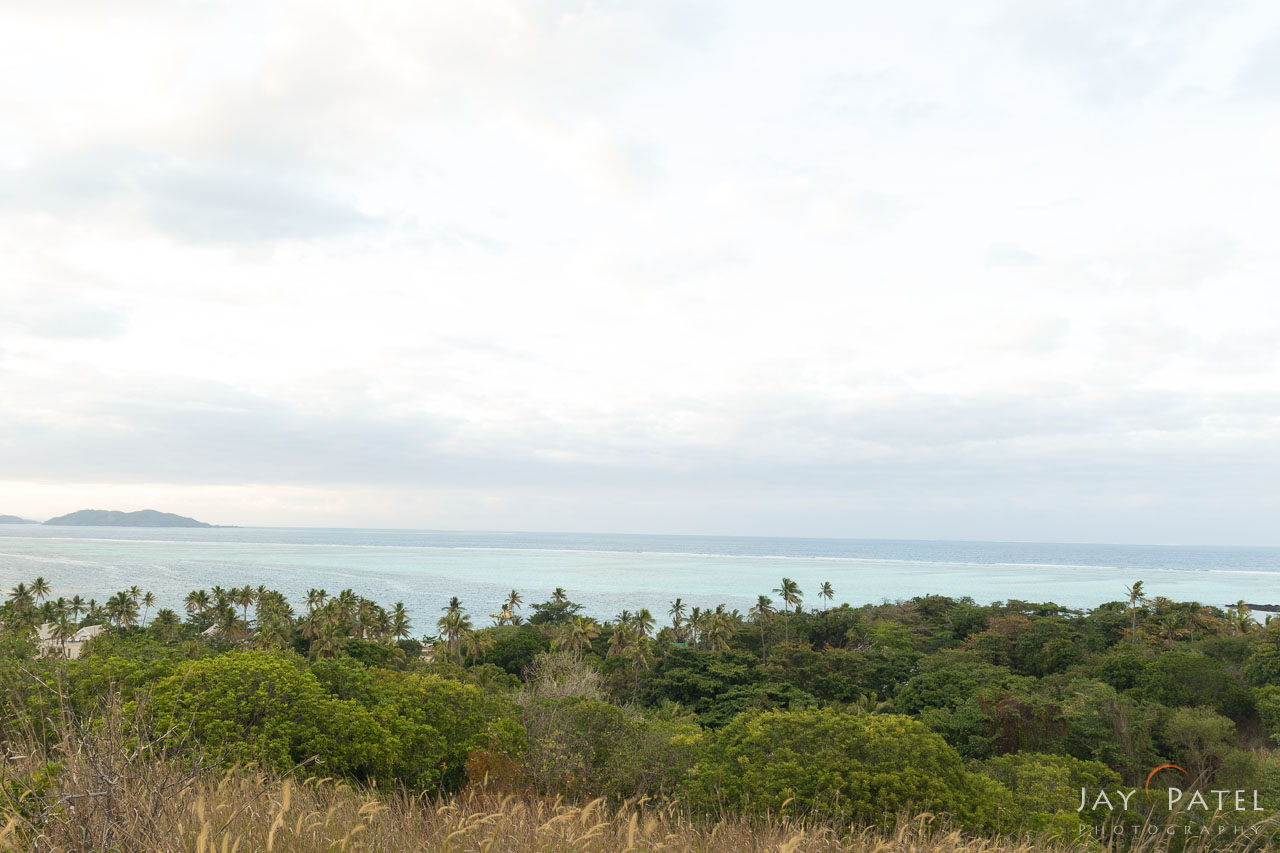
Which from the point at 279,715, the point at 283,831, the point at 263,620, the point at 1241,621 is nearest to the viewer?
the point at 283,831

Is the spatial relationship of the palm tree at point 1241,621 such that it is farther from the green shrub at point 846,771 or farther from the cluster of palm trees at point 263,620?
the cluster of palm trees at point 263,620

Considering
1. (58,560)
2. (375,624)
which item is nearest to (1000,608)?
(375,624)

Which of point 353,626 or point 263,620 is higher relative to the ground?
Answer: point 263,620

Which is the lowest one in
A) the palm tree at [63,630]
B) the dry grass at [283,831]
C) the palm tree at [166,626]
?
the palm tree at [63,630]

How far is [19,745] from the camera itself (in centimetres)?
538

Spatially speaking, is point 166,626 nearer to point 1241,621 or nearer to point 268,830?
point 268,830

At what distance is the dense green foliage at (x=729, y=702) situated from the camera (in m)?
18.4

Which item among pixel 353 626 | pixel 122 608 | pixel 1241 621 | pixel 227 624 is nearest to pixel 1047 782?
pixel 1241 621

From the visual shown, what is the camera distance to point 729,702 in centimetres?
4656

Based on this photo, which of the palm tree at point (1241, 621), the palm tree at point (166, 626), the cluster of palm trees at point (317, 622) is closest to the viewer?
the palm tree at point (166, 626)

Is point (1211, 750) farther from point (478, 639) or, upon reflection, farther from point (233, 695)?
point (478, 639)

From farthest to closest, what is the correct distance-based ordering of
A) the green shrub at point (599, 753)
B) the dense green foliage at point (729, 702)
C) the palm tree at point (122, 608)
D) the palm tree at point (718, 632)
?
the palm tree at point (122, 608) < the palm tree at point (718, 632) < the green shrub at point (599, 753) < the dense green foliage at point (729, 702)

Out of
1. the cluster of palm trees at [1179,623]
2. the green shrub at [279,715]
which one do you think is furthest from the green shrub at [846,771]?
the cluster of palm trees at [1179,623]

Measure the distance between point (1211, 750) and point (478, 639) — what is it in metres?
50.8
